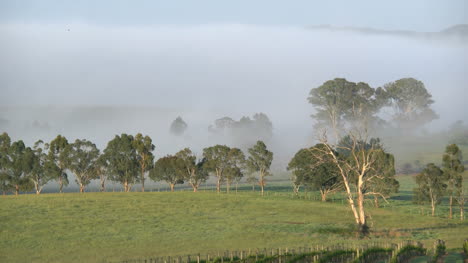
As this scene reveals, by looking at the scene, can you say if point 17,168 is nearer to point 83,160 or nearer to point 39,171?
point 39,171

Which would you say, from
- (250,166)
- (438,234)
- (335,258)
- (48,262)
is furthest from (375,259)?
(250,166)

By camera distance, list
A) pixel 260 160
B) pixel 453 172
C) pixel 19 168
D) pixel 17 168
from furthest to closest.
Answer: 1. pixel 260 160
2. pixel 19 168
3. pixel 17 168
4. pixel 453 172

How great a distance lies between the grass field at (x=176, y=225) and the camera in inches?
2362

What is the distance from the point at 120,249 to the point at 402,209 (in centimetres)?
6011

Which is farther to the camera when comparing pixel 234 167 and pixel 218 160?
pixel 234 167

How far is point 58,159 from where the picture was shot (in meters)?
128

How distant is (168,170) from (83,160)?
2080 centimetres

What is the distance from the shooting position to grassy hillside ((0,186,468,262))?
197ft

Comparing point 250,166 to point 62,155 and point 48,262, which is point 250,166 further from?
point 48,262

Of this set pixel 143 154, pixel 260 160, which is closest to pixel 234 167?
pixel 260 160

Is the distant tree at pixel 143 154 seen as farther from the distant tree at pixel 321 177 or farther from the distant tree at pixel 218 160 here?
the distant tree at pixel 321 177

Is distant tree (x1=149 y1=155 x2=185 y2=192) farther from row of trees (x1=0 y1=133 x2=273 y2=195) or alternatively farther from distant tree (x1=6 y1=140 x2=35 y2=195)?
distant tree (x1=6 y1=140 x2=35 y2=195)

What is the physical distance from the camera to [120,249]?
193 feet

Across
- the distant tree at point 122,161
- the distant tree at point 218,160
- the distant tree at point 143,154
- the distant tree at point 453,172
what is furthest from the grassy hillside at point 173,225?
the distant tree at point 143,154
